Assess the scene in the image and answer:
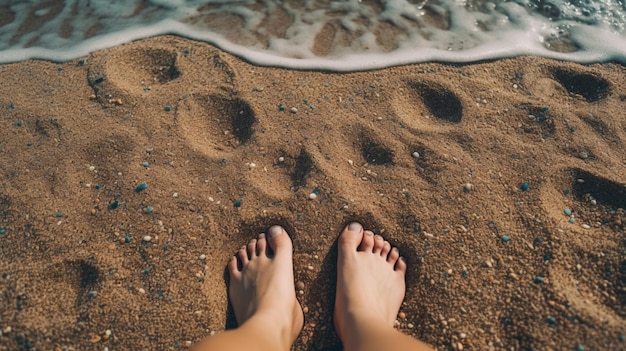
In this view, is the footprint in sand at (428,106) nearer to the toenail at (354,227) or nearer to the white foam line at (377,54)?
the white foam line at (377,54)

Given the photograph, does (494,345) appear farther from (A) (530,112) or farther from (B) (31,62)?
(B) (31,62)

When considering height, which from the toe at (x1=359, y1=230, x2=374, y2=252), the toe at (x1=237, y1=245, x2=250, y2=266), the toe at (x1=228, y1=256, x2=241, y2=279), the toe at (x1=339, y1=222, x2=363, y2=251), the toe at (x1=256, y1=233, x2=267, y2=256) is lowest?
the toe at (x1=228, y1=256, x2=241, y2=279)

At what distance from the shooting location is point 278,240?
6.89 ft

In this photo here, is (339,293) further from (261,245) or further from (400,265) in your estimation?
(261,245)

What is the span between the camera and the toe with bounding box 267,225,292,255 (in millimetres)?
2080

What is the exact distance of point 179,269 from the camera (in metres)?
1.97

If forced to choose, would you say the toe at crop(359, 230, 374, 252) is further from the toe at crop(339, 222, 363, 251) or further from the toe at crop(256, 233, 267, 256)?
the toe at crop(256, 233, 267, 256)

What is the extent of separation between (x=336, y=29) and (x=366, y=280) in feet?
5.53

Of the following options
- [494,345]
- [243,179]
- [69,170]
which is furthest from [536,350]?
[69,170]

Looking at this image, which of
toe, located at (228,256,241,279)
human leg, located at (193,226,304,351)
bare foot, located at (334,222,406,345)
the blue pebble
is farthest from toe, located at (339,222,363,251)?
the blue pebble

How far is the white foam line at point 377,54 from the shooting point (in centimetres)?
269

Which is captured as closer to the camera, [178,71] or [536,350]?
[536,350]

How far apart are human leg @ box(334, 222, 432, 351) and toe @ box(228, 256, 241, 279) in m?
0.45

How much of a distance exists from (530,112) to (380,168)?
2.85ft
